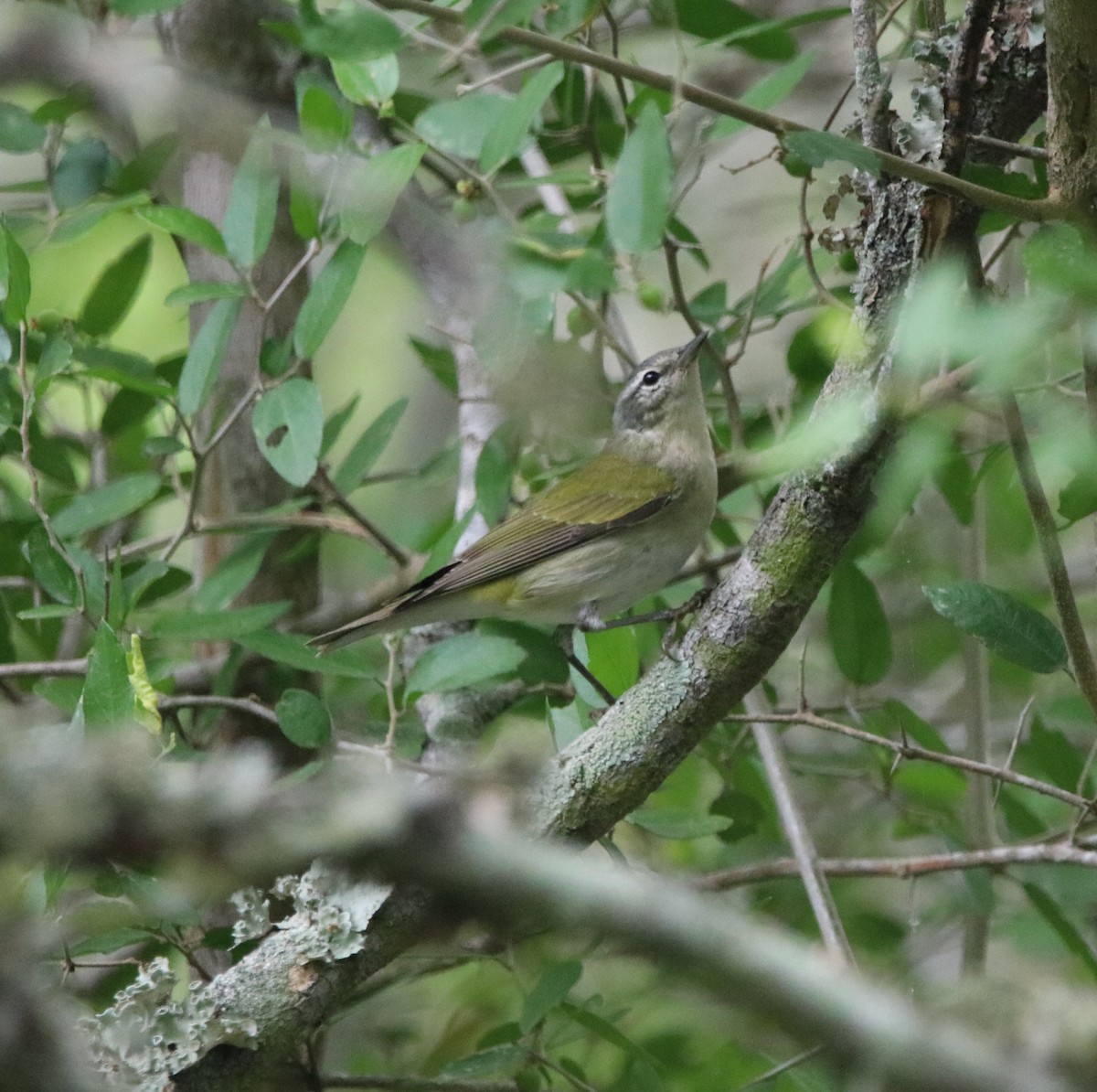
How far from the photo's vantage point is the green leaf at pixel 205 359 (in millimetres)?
3266

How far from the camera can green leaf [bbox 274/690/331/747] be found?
2932 millimetres

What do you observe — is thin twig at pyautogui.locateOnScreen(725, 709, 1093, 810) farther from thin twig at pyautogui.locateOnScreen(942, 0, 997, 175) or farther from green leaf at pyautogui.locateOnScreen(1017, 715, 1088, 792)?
thin twig at pyautogui.locateOnScreen(942, 0, 997, 175)

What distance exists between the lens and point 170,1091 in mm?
2242

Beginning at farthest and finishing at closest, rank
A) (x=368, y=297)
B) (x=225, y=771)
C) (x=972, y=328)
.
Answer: (x=368, y=297) → (x=972, y=328) → (x=225, y=771)

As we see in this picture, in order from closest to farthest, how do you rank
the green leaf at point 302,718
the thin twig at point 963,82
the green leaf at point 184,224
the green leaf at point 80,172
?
the thin twig at point 963,82, the green leaf at point 302,718, the green leaf at point 184,224, the green leaf at point 80,172

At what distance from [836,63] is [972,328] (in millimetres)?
4350

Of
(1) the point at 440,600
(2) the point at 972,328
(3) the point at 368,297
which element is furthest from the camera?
(3) the point at 368,297

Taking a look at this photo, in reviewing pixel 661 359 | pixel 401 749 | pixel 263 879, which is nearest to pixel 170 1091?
pixel 401 749

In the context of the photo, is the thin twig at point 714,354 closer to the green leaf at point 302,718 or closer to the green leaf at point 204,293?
the green leaf at point 204,293

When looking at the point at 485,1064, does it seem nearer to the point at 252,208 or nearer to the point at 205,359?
the point at 205,359

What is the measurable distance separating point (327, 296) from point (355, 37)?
1.26m

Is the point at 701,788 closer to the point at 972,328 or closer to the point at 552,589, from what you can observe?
the point at 552,589

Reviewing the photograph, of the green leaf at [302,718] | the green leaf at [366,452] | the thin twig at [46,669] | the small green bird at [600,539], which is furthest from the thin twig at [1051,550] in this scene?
the thin twig at [46,669]

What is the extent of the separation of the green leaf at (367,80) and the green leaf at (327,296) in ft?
1.18
